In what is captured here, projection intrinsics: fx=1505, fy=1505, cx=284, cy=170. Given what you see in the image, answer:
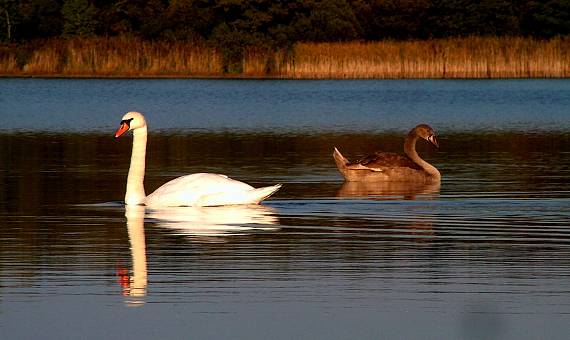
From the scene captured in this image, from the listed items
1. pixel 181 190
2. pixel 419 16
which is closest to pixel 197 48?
pixel 419 16

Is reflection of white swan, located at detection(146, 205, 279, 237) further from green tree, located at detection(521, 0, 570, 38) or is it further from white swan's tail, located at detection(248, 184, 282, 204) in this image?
green tree, located at detection(521, 0, 570, 38)

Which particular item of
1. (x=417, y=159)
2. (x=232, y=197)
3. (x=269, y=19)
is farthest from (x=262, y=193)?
(x=269, y=19)

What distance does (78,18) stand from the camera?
5806cm

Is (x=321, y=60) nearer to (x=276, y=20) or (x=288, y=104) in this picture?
(x=288, y=104)

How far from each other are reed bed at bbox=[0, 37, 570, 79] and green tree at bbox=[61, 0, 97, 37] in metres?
8.52

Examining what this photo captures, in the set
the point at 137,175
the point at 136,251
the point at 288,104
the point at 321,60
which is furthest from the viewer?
the point at 321,60

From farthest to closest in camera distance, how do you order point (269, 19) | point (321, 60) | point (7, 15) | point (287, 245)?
→ point (7, 15)
point (269, 19)
point (321, 60)
point (287, 245)

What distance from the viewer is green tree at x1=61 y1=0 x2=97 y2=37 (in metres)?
57.8

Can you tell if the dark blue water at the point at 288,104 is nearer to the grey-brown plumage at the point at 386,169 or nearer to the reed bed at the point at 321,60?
the reed bed at the point at 321,60

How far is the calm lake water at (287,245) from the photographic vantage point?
7.74 m

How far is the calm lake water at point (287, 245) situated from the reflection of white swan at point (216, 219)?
0.03m

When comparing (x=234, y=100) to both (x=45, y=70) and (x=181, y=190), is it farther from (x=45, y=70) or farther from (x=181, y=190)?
(x=181, y=190)

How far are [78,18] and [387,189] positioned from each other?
1738 inches

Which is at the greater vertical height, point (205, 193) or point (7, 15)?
point (205, 193)
